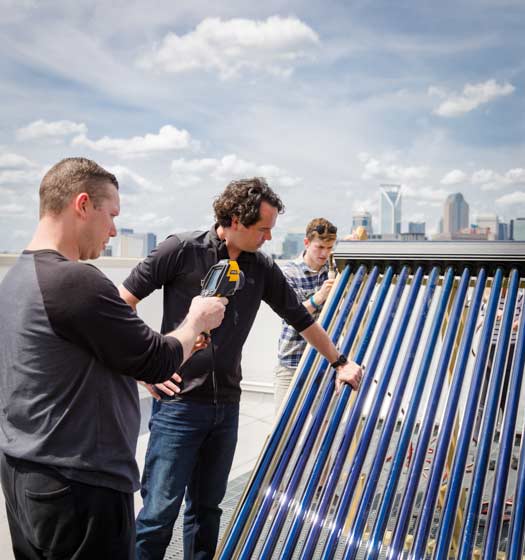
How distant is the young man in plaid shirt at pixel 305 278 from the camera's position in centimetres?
428

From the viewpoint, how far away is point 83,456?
5.82 ft

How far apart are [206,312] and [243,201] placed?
0.78 m

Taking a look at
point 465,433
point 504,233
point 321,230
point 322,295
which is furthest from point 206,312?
point 504,233

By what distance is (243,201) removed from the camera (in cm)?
273

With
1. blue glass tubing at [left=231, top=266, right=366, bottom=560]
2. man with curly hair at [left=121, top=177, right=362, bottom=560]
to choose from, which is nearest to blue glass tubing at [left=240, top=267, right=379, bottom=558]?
blue glass tubing at [left=231, top=266, right=366, bottom=560]

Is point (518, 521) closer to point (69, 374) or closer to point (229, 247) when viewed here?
point (69, 374)

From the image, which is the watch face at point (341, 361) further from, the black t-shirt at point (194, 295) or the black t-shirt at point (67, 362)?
the black t-shirt at point (67, 362)

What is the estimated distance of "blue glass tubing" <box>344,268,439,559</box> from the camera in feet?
6.64

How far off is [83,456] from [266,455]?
2.41 feet

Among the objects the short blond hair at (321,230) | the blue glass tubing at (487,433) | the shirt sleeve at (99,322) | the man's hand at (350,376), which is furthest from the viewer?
the short blond hair at (321,230)

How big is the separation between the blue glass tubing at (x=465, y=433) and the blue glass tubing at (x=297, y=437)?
19.4 inches

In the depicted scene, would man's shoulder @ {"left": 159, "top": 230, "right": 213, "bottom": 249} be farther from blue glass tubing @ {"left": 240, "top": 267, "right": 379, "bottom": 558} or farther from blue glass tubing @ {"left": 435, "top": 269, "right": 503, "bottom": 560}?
blue glass tubing @ {"left": 435, "top": 269, "right": 503, "bottom": 560}

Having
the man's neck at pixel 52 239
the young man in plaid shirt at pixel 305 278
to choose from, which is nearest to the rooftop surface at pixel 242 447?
the young man in plaid shirt at pixel 305 278

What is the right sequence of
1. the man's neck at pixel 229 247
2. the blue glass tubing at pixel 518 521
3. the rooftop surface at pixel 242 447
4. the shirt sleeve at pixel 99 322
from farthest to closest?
the rooftop surface at pixel 242 447 → the man's neck at pixel 229 247 → the blue glass tubing at pixel 518 521 → the shirt sleeve at pixel 99 322
